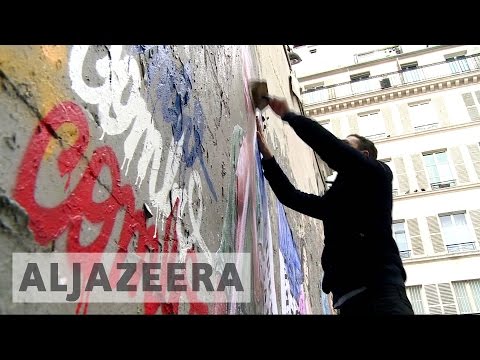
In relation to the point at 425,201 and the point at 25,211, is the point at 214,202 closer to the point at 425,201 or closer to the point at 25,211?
the point at 25,211

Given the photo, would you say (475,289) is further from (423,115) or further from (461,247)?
(423,115)

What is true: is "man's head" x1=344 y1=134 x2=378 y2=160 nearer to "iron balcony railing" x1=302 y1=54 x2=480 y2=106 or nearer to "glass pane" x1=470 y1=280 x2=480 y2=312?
"glass pane" x1=470 y1=280 x2=480 y2=312

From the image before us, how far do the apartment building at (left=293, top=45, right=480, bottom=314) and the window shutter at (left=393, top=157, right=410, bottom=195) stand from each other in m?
0.04

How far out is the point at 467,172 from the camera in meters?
17.0

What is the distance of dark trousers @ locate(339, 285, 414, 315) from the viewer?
6.40ft

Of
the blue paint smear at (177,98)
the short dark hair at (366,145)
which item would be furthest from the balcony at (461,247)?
the blue paint smear at (177,98)

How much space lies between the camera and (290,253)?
16.7 feet

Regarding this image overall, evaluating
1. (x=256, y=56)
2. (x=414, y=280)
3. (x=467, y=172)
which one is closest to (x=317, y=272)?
(x=256, y=56)

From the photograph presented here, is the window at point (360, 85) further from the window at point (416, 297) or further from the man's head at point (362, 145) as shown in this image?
the man's head at point (362, 145)

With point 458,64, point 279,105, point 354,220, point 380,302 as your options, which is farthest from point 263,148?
point 458,64

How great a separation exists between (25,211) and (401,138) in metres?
19.0

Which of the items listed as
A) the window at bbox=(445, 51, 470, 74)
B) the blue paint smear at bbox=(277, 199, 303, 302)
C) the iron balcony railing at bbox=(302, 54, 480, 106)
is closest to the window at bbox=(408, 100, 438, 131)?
the iron balcony railing at bbox=(302, 54, 480, 106)

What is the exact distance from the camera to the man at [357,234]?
2.02 metres

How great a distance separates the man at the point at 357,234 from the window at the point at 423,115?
18.0 meters
